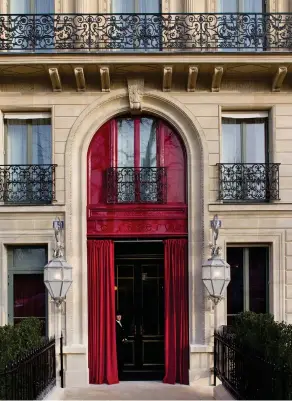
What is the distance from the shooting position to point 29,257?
660 inches

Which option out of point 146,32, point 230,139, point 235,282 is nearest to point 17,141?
point 146,32

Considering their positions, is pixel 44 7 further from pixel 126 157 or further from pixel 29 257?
pixel 29 257

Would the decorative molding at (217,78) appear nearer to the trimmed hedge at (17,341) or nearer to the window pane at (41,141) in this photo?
the window pane at (41,141)

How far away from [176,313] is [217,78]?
16.7 ft

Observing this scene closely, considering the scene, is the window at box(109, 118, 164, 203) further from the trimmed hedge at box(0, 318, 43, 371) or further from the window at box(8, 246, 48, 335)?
the trimmed hedge at box(0, 318, 43, 371)

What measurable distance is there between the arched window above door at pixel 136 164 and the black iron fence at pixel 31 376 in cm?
373

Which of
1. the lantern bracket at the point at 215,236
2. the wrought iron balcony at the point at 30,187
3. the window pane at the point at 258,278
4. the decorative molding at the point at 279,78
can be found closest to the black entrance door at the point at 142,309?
the lantern bracket at the point at 215,236

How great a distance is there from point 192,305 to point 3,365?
6.23 metres

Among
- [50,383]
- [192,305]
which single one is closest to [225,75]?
[192,305]

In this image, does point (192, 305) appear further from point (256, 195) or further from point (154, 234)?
point (256, 195)

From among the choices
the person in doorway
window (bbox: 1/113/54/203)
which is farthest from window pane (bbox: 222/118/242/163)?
the person in doorway

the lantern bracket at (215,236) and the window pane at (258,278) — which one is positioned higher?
the lantern bracket at (215,236)

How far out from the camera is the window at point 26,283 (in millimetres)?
16672

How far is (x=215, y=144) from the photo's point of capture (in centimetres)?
1672
